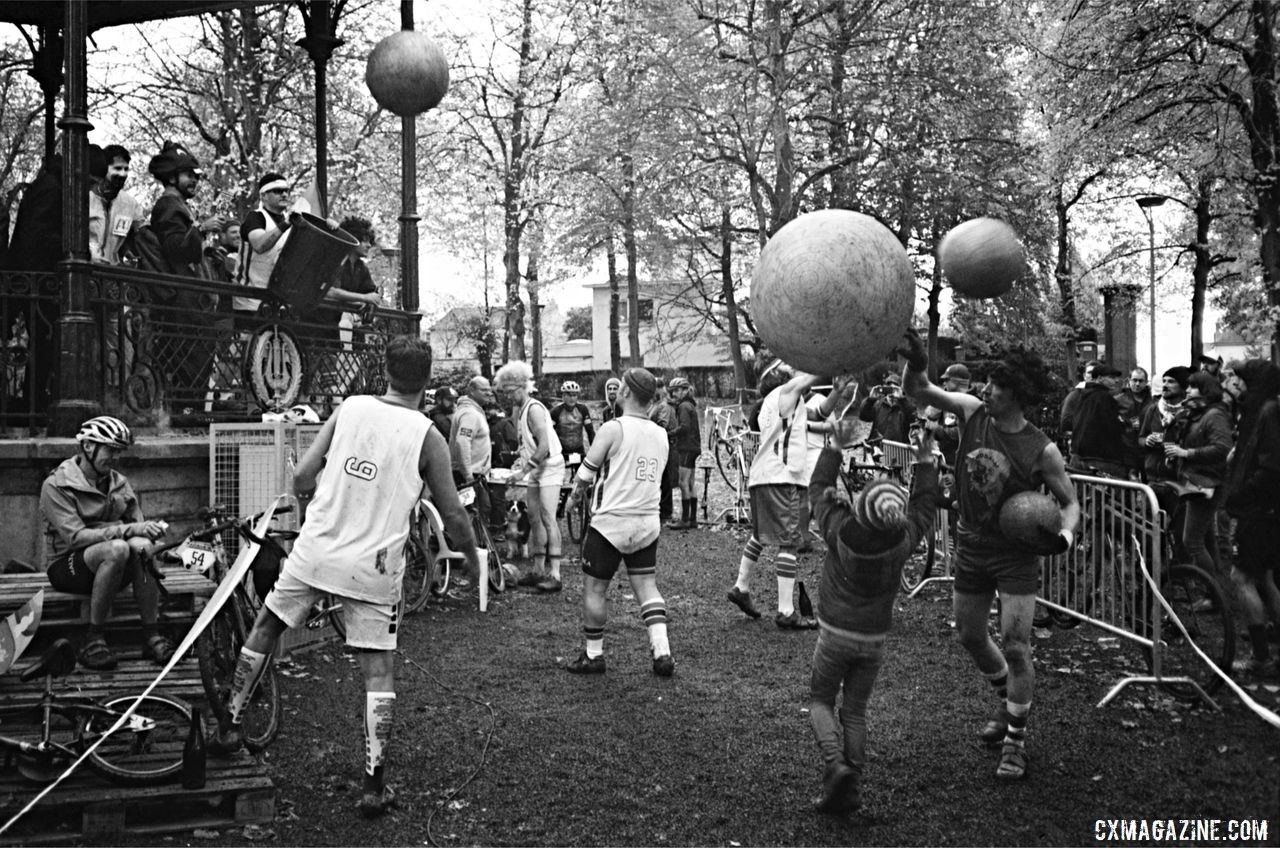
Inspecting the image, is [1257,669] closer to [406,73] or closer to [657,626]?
[657,626]

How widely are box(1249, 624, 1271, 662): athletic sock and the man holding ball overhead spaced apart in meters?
2.69

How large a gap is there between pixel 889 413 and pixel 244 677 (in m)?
11.1

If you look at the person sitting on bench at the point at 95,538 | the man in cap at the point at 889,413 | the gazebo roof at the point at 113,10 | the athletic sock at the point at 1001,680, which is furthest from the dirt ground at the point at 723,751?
the gazebo roof at the point at 113,10

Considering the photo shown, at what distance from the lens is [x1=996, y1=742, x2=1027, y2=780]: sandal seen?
5.10 m

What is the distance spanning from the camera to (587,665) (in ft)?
23.8

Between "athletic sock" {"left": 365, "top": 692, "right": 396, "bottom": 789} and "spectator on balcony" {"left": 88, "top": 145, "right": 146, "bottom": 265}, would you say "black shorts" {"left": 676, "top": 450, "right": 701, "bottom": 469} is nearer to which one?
"spectator on balcony" {"left": 88, "top": 145, "right": 146, "bottom": 265}

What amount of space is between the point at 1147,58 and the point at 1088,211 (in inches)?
867

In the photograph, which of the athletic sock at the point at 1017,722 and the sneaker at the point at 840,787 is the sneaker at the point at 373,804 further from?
the athletic sock at the point at 1017,722

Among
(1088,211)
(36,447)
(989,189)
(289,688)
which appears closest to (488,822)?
(289,688)

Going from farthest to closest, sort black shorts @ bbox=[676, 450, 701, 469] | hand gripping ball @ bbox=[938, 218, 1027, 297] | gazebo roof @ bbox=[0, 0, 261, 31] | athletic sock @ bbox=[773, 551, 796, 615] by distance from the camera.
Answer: black shorts @ bbox=[676, 450, 701, 469], gazebo roof @ bbox=[0, 0, 261, 31], athletic sock @ bbox=[773, 551, 796, 615], hand gripping ball @ bbox=[938, 218, 1027, 297]

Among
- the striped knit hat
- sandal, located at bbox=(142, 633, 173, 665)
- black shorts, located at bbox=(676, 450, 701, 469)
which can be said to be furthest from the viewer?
black shorts, located at bbox=(676, 450, 701, 469)

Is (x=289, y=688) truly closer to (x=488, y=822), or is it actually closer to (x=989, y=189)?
(x=488, y=822)

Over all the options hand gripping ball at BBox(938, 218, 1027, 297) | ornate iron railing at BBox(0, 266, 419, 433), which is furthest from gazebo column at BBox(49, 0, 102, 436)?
hand gripping ball at BBox(938, 218, 1027, 297)

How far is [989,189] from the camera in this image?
23.0 meters
